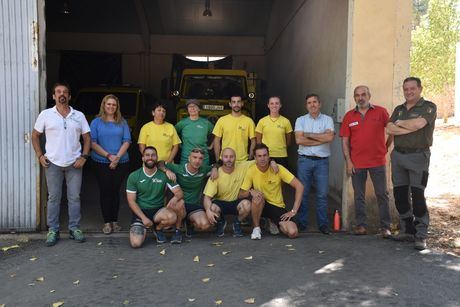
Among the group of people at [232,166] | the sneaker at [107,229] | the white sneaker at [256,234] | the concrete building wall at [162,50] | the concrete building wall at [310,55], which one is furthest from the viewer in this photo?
the concrete building wall at [162,50]

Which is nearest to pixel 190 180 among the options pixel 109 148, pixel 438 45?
pixel 109 148

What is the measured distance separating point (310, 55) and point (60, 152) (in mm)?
6270

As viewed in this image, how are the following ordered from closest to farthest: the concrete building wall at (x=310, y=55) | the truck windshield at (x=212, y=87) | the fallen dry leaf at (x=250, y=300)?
the fallen dry leaf at (x=250, y=300) → the concrete building wall at (x=310, y=55) → the truck windshield at (x=212, y=87)

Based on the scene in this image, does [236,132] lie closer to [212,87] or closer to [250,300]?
[250,300]

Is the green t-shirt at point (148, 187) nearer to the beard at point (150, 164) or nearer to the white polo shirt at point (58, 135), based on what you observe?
the beard at point (150, 164)

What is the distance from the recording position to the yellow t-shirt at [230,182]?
20.1 ft

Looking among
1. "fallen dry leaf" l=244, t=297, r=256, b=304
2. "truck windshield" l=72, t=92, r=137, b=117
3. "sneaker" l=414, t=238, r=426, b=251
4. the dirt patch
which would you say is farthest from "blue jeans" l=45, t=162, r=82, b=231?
"truck windshield" l=72, t=92, r=137, b=117

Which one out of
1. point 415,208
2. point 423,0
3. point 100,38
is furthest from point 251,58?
point 415,208

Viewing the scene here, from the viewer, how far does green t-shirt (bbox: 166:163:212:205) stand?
20.0 ft

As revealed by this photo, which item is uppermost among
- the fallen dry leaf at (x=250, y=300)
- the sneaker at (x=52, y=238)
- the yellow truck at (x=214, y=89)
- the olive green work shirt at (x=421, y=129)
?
the yellow truck at (x=214, y=89)

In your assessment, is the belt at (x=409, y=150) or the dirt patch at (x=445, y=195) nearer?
the belt at (x=409, y=150)

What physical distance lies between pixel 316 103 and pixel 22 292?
13.2 feet

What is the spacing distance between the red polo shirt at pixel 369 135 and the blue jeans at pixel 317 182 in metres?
0.46

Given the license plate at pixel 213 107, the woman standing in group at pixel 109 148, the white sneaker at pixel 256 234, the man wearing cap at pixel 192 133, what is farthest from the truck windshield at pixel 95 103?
the white sneaker at pixel 256 234
